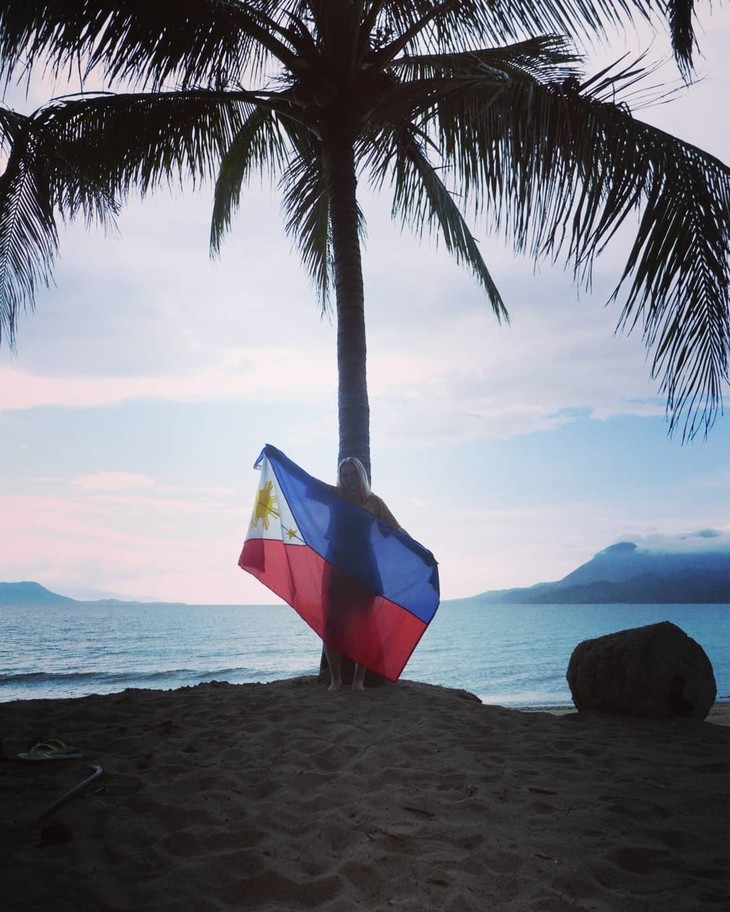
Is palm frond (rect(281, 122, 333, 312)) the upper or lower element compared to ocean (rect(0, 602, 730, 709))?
upper

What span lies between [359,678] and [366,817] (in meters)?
2.93

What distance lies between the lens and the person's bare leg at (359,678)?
5553 millimetres

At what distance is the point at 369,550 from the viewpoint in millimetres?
5469

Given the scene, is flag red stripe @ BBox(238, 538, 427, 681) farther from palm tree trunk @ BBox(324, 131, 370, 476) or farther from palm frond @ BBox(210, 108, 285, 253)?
palm frond @ BBox(210, 108, 285, 253)

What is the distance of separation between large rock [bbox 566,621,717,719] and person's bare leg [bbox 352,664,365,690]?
6.31 ft

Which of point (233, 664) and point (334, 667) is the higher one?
point (334, 667)

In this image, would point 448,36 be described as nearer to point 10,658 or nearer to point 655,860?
point 655,860

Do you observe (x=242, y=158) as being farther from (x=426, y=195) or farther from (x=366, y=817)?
(x=366, y=817)

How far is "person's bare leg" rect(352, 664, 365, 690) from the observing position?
5553 mm

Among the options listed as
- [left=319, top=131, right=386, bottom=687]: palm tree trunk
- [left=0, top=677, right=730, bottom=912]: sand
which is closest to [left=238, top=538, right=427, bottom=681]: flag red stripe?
[left=0, top=677, right=730, bottom=912]: sand

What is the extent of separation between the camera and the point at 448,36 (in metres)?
6.05

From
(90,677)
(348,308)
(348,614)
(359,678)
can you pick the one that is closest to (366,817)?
(348,614)

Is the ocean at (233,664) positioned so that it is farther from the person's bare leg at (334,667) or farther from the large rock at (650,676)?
the person's bare leg at (334,667)

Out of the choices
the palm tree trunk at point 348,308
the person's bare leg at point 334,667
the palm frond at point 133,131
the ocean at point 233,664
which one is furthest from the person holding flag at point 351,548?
the ocean at point 233,664
